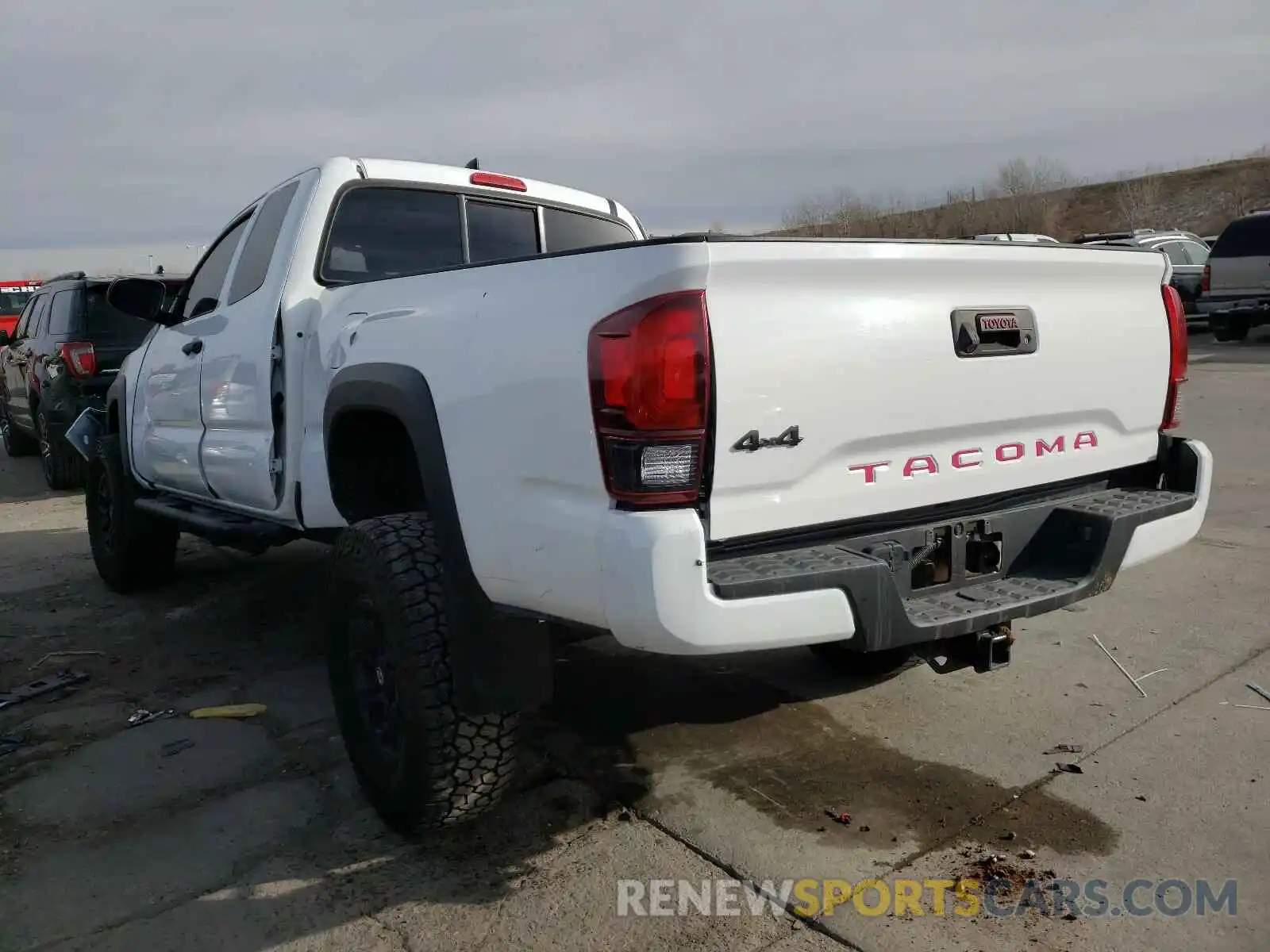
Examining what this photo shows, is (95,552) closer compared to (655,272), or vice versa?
→ (655,272)

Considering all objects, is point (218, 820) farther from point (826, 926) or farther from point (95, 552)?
point (95, 552)

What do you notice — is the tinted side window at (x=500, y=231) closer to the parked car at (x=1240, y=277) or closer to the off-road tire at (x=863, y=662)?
the off-road tire at (x=863, y=662)

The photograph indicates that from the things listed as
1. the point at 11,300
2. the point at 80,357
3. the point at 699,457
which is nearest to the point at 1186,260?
the point at 80,357

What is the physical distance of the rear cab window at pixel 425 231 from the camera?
4.04m

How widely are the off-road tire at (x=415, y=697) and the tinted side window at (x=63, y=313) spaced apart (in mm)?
7431

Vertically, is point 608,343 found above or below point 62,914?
above

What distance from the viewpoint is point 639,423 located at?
229cm

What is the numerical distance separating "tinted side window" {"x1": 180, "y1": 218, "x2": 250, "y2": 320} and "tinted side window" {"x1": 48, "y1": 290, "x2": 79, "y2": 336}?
464 centimetres

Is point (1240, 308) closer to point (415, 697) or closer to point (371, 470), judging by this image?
point (371, 470)

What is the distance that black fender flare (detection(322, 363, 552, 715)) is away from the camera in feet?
9.04

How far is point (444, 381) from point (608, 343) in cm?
68

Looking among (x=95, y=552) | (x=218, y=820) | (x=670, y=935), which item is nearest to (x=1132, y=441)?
(x=670, y=935)

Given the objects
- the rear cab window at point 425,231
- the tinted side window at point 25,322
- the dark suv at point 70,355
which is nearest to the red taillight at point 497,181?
the rear cab window at point 425,231

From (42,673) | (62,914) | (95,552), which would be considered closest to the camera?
(62,914)
